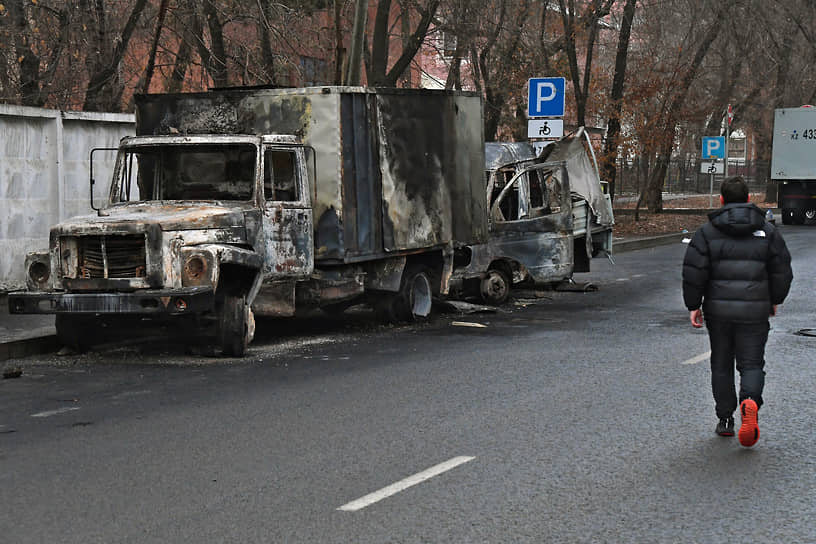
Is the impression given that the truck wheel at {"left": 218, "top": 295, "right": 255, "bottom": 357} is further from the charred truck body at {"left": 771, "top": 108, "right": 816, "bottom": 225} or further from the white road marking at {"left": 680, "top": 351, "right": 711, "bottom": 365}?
the charred truck body at {"left": 771, "top": 108, "right": 816, "bottom": 225}

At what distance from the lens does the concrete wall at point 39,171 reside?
15102 mm

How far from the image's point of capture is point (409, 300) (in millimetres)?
→ 14438

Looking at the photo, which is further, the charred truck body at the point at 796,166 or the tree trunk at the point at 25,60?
the charred truck body at the point at 796,166

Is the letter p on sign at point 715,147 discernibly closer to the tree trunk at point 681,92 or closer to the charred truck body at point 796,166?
the tree trunk at point 681,92

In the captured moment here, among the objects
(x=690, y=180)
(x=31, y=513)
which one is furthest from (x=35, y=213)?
(x=690, y=180)

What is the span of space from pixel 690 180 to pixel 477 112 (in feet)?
202

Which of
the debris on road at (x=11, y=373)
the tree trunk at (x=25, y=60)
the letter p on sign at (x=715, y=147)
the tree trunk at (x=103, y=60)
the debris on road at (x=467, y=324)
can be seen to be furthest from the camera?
the letter p on sign at (x=715, y=147)

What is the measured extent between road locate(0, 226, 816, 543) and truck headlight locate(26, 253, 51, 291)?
78 cm

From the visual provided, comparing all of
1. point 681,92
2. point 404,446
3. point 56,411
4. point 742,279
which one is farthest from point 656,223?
point 404,446

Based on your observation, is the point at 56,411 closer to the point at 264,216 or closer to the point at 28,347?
the point at 28,347

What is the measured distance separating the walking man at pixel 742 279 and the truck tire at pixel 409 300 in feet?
23.3

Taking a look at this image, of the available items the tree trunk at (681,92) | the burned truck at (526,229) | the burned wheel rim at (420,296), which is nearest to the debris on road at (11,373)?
the burned wheel rim at (420,296)

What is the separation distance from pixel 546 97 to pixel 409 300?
30.2 ft

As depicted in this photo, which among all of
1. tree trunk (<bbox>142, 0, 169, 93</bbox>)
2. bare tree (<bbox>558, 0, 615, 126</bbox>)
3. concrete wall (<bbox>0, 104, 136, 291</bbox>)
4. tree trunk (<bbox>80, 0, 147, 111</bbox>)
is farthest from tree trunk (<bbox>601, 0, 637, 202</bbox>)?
concrete wall (<bbox>0, 104, 136, 291</bbox>)
